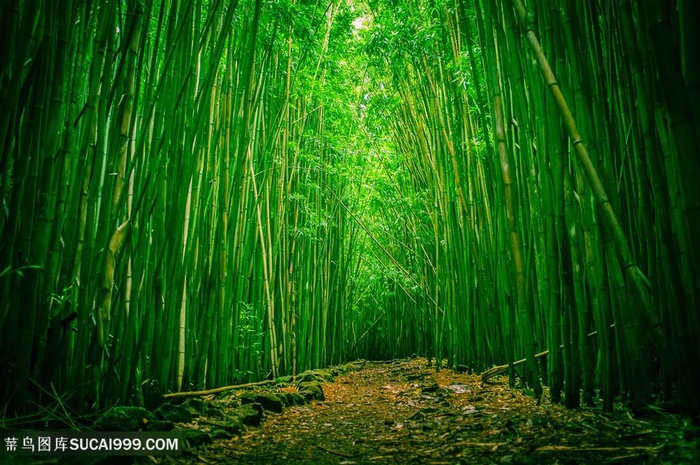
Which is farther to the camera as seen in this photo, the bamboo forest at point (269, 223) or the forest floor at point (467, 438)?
the bamboo forest at point (269, 223)

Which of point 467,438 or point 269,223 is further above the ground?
point 269,223

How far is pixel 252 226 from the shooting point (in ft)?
8.80

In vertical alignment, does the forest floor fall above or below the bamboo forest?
below

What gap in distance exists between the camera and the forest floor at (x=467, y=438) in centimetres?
88

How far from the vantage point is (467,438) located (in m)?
1.16

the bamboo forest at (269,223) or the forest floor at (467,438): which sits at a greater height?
A: the bamboo forest at (269,223)

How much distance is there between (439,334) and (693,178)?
138 inches

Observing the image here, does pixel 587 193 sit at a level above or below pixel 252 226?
below

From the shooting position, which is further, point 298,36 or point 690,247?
point 298,36

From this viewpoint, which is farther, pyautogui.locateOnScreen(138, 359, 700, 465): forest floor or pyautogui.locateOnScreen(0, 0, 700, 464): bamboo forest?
pyautogui.locateOnScreen(0, 0, 700, 464): bamboo forest

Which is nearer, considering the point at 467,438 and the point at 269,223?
the point at 467,438

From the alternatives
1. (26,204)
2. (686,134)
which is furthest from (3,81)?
(686,134)

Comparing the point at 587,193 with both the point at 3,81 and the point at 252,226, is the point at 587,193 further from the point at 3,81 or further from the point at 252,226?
the point at 252,226

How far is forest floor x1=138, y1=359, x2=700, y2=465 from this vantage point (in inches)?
34.7
